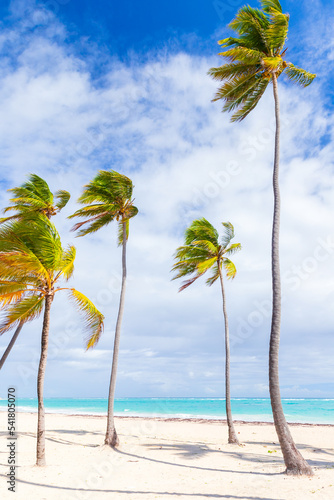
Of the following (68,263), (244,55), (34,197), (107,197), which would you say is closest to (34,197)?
(34,197)

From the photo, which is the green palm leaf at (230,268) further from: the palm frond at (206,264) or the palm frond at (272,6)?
the palm frond at (272,6)

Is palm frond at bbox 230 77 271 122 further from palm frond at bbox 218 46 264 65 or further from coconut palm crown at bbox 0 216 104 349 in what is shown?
coconut palm crown at bbox 0 216 104 349

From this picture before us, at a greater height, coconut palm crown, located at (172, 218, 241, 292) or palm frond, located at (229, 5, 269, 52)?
palm frond, located at (229, 5, 269, 52)

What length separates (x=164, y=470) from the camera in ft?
37.1

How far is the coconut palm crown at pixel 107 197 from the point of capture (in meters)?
16.7

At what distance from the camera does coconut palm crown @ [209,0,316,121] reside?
39.6ft

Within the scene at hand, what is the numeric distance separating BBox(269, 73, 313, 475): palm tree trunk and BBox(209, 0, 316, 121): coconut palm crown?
275 centimetres

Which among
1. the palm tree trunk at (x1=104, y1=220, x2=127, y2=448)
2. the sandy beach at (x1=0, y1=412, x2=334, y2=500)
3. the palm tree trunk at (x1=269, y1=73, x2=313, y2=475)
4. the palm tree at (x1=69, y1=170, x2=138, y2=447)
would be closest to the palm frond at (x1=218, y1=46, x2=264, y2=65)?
the palm tree trunk at (x1=269, y1=73, x2=313, y2=475)

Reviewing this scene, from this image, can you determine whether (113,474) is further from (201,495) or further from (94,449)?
(94,449)

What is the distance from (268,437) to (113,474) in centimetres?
1126

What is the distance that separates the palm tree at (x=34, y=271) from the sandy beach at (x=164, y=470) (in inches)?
66.3

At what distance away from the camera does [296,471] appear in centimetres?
958

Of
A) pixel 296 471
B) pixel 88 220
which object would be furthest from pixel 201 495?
pixel 88 220

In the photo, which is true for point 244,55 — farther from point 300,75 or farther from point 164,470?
point 164,470
